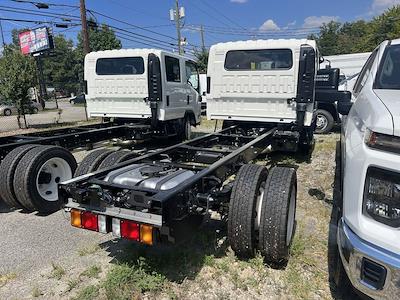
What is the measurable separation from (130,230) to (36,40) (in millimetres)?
47068

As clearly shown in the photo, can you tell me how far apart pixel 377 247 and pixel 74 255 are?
9.29 ft

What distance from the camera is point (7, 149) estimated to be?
5.11 metres

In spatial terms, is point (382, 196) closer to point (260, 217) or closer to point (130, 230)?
point (260, 217)

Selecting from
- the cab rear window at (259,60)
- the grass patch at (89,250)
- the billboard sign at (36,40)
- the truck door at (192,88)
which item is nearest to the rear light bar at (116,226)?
the grass patch at (89,250)

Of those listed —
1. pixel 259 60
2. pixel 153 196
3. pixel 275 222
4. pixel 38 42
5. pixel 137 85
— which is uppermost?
pixel 38 42

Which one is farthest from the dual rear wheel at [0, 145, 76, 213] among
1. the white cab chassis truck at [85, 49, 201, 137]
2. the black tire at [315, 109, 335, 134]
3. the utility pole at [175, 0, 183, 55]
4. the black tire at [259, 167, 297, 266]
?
the utility pole at [175, 0, 183, 55]

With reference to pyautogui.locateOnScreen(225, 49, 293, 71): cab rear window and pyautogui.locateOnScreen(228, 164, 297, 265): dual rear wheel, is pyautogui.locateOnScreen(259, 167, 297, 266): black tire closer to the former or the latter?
pyautogui.locateOnScreen(228, 164, 297, 265): dual rear wheel

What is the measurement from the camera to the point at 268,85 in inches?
268

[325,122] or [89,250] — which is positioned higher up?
[325,122]

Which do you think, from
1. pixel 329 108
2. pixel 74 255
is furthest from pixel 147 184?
pixel 329 108

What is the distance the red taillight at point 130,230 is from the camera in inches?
106

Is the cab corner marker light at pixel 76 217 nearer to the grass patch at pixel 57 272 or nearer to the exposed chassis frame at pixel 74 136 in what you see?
the grass patch at pixel 57 272

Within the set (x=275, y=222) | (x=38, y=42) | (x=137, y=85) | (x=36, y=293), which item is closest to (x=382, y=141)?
(x=275, y=222)

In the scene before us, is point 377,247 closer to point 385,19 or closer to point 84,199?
point 84,199
